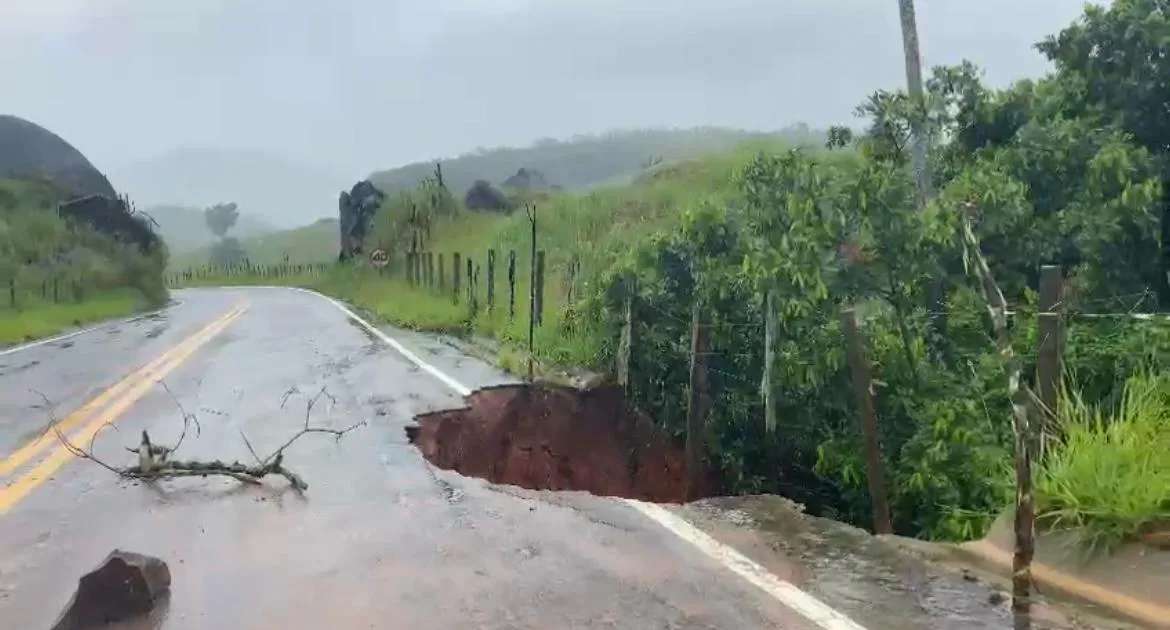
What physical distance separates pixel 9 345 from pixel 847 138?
15.4 meters

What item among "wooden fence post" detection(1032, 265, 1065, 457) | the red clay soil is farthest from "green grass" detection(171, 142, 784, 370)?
"wooden fence post" detection(1032, 265, 1065, 457)

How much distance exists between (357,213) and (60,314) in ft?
119

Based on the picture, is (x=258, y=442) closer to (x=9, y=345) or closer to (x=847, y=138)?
(x=847, y=138)

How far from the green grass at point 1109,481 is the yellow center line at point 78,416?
693 cm

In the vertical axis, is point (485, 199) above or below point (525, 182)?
below

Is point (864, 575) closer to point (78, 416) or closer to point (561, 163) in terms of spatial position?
point (78, 416)

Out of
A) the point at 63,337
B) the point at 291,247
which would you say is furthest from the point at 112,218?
the point at 291,247

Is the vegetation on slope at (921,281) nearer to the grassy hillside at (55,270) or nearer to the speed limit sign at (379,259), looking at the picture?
the grassy hillside at (55,270)

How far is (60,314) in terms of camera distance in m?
28.7

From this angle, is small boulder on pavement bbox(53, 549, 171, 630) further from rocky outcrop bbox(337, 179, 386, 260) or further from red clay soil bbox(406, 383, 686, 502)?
rocky outcrop bbox(337, 179, 386, 260)

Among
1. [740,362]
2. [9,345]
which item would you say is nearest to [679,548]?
[740,362]

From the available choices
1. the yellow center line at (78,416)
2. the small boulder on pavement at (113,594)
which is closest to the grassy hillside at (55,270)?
the yellow center line at (78,416)

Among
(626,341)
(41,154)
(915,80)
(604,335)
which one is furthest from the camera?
(41,154)

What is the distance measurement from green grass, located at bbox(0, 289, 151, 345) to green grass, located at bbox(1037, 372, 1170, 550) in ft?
66.6
